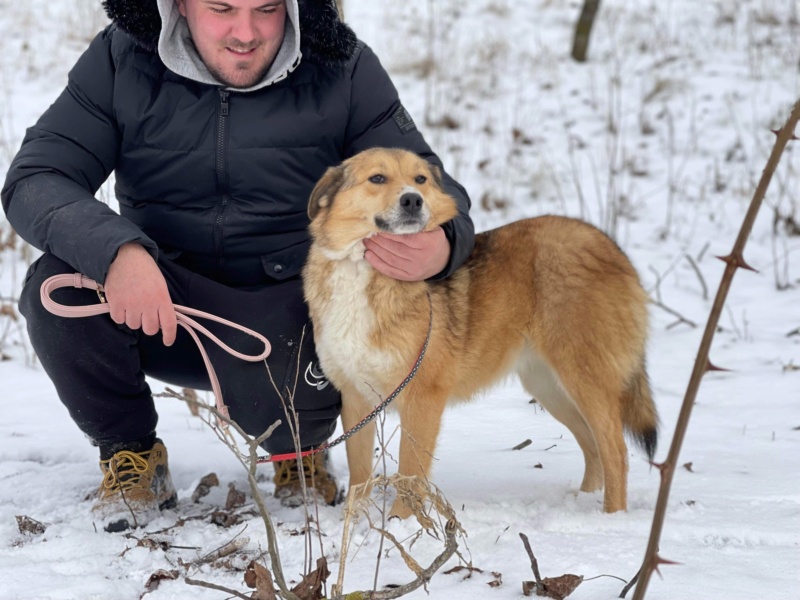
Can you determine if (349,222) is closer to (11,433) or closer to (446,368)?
(446,368)

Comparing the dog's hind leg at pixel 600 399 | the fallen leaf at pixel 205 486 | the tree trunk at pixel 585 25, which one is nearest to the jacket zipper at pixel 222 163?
the fallen leaf at pixel 205 486

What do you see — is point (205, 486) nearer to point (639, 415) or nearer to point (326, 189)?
point (326, 189)

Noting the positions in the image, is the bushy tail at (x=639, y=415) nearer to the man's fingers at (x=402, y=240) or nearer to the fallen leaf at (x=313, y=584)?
the man's fingers at (x=402, y=240)

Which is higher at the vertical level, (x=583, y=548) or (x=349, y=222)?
(x=349, y=222)

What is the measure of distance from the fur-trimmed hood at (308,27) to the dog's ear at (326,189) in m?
0.49

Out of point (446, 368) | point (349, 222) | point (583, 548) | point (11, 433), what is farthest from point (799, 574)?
point (11, 433)

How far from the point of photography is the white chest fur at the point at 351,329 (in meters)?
2.96

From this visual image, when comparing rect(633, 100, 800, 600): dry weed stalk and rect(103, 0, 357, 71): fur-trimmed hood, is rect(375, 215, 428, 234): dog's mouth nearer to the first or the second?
rect(103, 0, 357, 71): fur-trimmed hood

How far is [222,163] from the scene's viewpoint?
3086 millimetres

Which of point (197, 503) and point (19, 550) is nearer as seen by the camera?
point (19, 550)

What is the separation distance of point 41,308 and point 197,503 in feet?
3.08

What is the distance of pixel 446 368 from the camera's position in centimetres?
305

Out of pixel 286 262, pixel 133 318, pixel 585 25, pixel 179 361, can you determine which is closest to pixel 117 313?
pixel 133 318

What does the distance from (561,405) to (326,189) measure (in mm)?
1409
